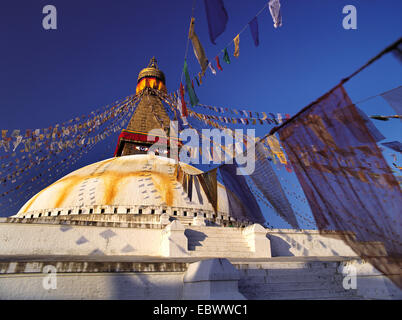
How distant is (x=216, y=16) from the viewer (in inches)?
195

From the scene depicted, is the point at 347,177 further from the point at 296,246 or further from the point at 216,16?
the point at 296,246

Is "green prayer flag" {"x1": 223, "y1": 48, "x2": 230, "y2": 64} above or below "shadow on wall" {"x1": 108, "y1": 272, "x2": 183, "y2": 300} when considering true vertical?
above

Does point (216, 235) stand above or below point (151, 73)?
below

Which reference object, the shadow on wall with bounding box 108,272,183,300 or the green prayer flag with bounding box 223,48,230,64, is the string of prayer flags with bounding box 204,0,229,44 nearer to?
the green prayer flag with bounding box 223,48,230,64

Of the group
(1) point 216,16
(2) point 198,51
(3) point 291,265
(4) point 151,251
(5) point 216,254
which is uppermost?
(2) point 198,51

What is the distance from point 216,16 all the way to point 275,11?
164 cm

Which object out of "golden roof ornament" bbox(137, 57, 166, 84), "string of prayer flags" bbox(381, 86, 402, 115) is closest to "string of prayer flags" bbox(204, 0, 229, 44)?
"string of prayer flags" bbox(381, 86, 402, 115)

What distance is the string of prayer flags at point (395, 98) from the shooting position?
4055 millimetres

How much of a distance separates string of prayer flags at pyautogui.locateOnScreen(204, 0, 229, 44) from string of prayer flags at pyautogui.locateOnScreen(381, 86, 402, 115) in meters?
3.15

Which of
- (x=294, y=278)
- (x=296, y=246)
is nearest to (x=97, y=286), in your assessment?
(x=294, y=278)

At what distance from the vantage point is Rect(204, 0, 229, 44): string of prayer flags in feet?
16.1

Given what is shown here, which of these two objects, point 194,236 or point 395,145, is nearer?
point 395,145
